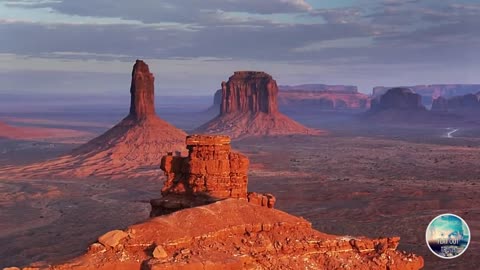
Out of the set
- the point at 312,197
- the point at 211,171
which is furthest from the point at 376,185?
the point at 211,171

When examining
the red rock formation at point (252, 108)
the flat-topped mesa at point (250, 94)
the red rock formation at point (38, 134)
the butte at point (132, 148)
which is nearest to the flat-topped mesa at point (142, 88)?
the butte at point (132, 148)

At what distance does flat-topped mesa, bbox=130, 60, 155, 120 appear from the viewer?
81625 mm

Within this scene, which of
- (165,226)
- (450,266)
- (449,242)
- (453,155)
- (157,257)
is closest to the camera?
(157,257)

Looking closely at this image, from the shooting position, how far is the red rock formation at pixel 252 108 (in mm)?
130875

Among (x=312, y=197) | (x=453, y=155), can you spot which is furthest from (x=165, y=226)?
(x=453, y=155)

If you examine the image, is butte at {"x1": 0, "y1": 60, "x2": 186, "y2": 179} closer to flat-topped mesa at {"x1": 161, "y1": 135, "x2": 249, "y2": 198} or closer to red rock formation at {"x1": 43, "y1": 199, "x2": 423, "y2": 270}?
flat-topped mesa at {"x1": 161, "y1": 135, "x2": 249, "y2": 198}

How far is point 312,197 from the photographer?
56.2 meters

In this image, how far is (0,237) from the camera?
133ft

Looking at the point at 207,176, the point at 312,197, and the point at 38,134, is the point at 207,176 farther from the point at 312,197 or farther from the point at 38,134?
the point at 38,134

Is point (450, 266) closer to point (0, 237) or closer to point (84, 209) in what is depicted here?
point (0, 237)

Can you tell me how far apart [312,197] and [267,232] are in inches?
1695

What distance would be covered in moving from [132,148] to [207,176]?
61.5 meters

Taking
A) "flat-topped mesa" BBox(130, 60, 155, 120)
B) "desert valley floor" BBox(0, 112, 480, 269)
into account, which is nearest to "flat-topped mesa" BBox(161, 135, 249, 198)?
"desert valley floor" BBox(0, 112, 480, 269)

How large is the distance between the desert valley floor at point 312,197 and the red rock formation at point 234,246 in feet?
Answer: 14.9
